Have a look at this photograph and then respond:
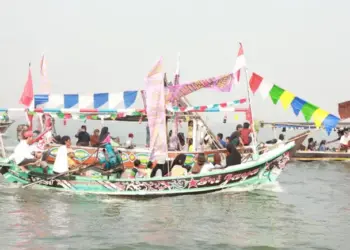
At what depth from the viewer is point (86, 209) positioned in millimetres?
15359

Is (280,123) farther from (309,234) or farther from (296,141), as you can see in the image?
(309,234)

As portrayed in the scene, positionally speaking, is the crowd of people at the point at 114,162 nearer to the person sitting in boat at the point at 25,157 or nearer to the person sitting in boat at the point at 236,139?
the person sitting in boat at the point at 25,157

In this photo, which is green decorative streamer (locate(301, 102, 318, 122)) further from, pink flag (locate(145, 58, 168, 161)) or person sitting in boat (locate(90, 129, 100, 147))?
person sitting in boat (locate(90, 129, 100, 147))

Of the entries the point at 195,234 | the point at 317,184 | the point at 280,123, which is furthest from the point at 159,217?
the point at 280,123

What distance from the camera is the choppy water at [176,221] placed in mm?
12117

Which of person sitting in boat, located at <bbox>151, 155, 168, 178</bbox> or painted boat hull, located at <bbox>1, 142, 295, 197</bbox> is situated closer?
painted boat hull, located at <bbox>1, 142, 295, 197</bbox>

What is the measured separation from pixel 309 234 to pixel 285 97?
464 cm

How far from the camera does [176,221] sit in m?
14.1

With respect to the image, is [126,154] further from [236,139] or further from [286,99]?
[286,99]

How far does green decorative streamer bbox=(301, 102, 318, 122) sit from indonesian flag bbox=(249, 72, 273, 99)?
1.19 metres

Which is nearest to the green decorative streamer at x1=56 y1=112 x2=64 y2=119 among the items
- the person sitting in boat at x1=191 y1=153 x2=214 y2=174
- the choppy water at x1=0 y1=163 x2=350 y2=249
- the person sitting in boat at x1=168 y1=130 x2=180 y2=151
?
the choppy water at x1=0 y1=163 x2=350 y2=249

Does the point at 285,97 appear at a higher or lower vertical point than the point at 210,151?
higher

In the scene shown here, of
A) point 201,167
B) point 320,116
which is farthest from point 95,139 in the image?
point 320,116

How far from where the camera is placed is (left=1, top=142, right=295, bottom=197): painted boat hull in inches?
645
